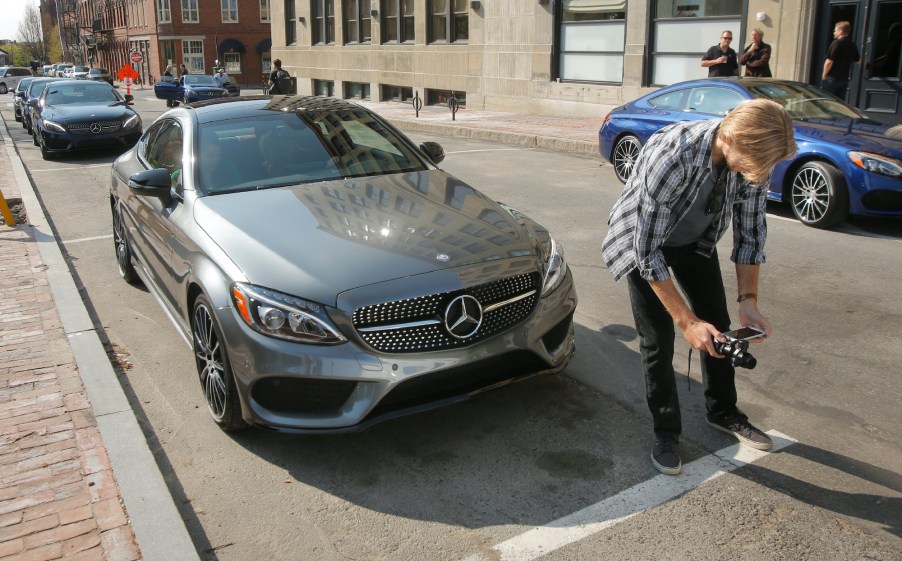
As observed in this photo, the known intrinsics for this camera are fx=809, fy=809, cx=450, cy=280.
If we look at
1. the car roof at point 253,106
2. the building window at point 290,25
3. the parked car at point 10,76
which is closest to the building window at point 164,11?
the parked car at point 10,76

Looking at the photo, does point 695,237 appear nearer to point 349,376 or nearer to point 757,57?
point 349,376

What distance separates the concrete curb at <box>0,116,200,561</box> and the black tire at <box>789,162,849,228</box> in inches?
276

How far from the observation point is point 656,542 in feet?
10.6

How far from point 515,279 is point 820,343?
8.25 feet

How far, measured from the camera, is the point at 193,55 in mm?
67188

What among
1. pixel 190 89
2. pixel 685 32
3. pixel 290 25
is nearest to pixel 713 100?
pixel 685 32

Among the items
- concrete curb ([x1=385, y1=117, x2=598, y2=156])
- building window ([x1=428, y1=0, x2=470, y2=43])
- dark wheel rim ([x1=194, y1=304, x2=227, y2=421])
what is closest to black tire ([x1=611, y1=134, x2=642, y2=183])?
concrete curb ([x1=385, y1=117, x2=598, y2=156])

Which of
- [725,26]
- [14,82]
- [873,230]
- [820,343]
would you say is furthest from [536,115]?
[14,82]

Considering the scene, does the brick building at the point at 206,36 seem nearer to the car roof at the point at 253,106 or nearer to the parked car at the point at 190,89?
the parked car at the point at 190,89

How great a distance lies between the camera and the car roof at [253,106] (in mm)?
5586

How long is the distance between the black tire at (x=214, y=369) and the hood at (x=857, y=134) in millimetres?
6836

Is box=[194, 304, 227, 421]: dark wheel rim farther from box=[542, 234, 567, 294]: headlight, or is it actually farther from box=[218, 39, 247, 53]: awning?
box=[218, 39, 247, 53]: awning

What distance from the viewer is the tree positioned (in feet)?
400

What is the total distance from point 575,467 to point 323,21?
115ft
